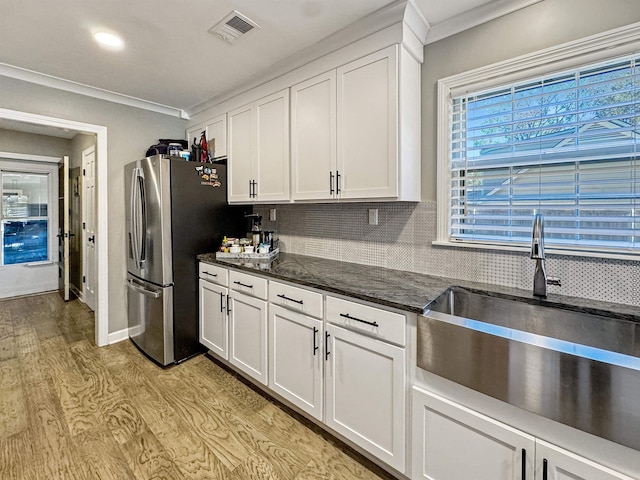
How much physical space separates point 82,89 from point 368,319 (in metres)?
3.31

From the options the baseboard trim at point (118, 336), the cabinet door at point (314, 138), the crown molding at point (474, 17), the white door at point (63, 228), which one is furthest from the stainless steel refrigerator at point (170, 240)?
the white door at point (63, 228)

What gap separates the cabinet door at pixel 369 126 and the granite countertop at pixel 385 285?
0.52 metres

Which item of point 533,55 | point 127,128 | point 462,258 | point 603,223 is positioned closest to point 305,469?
point 462,258

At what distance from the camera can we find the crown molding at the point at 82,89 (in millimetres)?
2588

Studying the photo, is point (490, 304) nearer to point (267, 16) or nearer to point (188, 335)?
point (267, 16)

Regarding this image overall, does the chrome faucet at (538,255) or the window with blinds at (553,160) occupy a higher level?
the window with blinds at (553,160)

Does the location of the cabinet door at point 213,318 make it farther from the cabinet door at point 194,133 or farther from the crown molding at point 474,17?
the crown molding at point 474,17

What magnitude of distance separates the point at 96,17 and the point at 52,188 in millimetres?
4399

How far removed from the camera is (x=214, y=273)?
8.71 ft

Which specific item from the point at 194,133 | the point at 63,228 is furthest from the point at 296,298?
the point at 63,228

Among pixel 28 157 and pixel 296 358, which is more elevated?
pixel 28 157

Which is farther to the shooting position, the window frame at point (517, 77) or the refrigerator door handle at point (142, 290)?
the refrigerator door handle at point (142, 290)

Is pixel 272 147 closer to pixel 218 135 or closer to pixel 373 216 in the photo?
pixel 218 135

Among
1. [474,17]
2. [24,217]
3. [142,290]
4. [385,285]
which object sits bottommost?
[142,290]
